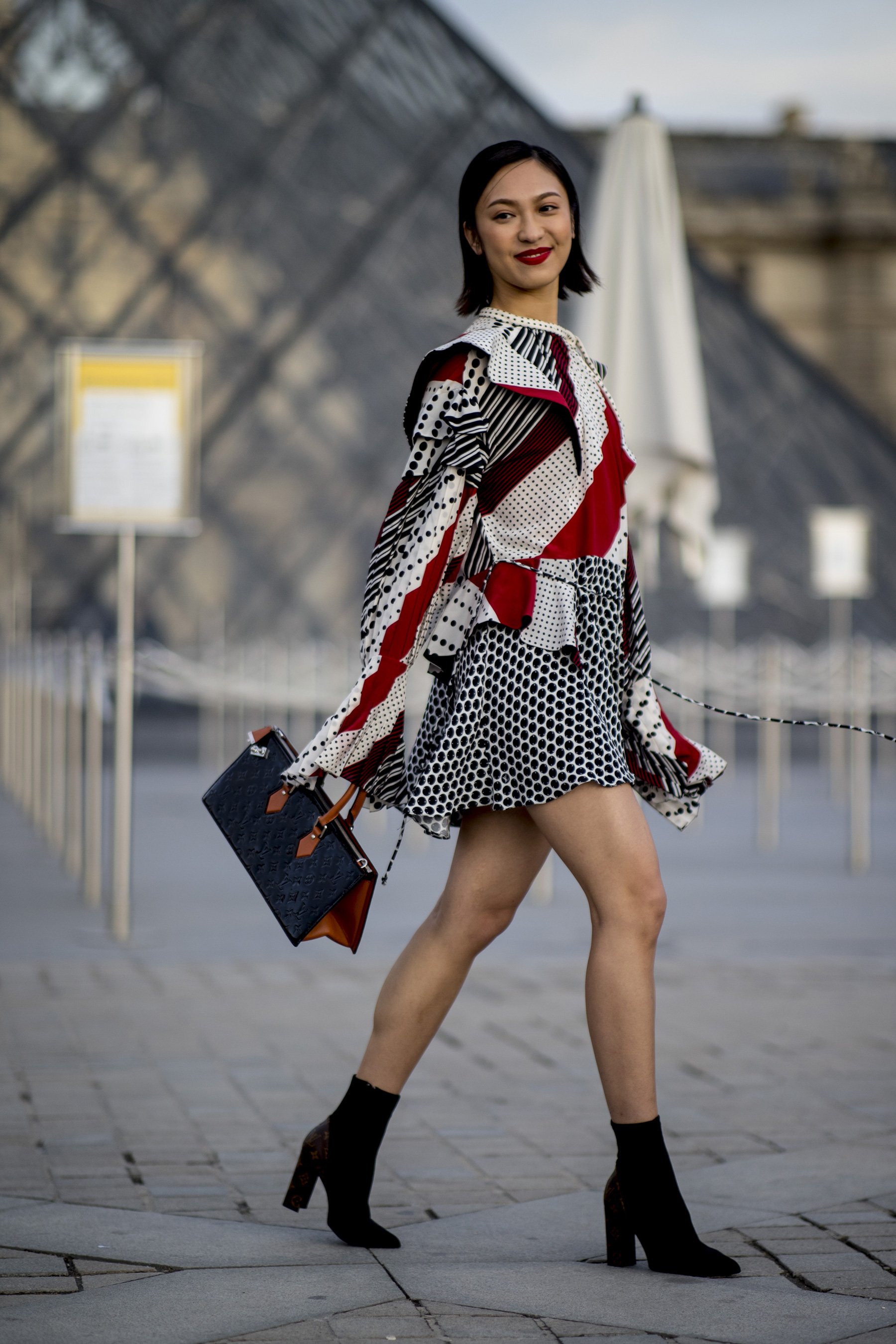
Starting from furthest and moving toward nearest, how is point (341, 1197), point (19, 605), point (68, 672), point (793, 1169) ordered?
point (19, 605), point (68, 672), point (793, 1169), point (341, 1197)

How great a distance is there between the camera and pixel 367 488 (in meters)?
19.1

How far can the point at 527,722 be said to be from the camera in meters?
2.51

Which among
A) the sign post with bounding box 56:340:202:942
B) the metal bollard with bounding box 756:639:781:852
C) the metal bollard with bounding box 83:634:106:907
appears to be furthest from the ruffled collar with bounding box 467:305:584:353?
the metal bollard with bounding box 756:639:781:852

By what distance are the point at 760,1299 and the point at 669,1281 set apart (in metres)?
0.13

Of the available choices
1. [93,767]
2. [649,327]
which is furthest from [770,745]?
[649,327]

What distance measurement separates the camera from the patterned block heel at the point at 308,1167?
2.68m

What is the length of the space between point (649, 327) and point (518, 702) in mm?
3569

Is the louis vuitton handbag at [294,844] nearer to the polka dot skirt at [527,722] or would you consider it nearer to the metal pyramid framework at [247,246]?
the polka dot skirt at [527,722]

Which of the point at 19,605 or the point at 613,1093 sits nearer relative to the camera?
the point at 613,1093

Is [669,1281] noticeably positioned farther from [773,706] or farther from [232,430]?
[232,430]

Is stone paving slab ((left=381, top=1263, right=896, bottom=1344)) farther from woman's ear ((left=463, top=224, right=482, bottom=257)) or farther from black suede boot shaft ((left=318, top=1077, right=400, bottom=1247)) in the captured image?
woman's ear ((left=463, top=224, right=482, bottom=257))

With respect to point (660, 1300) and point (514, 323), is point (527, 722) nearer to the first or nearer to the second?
point (514, 323)

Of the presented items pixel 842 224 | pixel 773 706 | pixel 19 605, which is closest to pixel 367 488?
pixel 19 605

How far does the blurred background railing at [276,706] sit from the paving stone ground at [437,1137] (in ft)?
3.63
